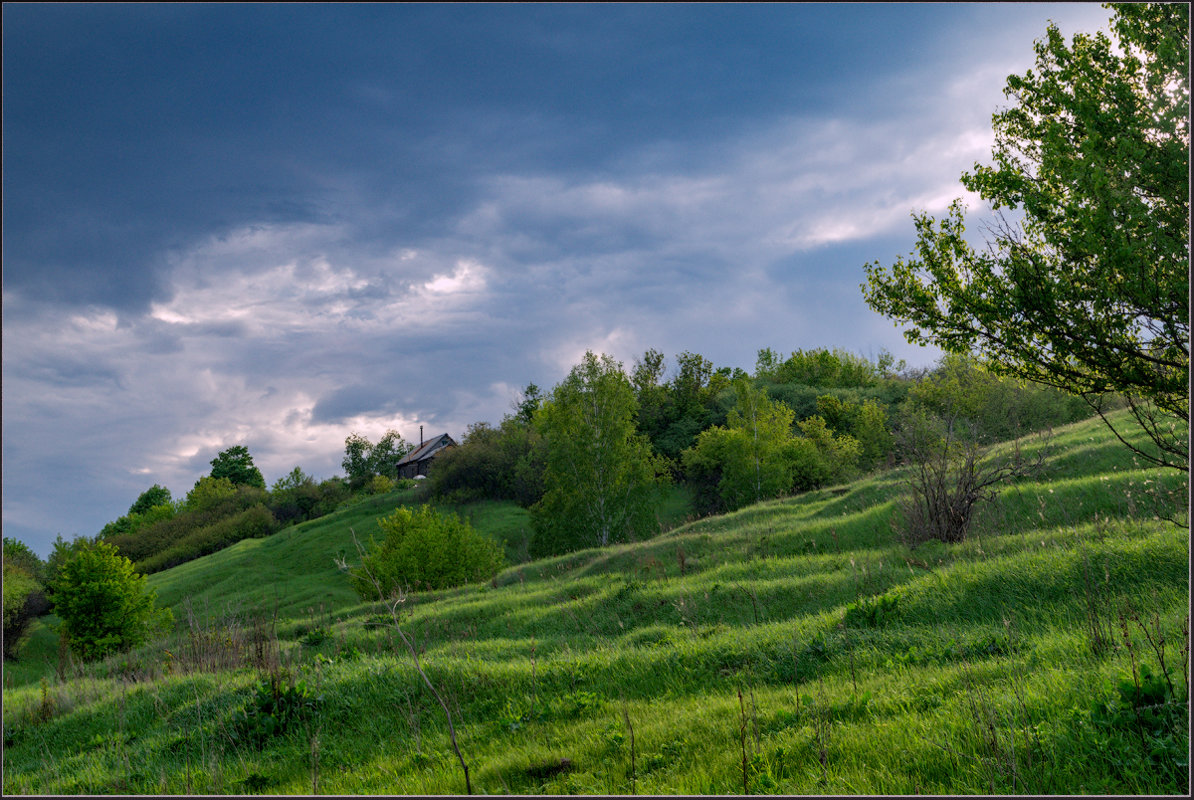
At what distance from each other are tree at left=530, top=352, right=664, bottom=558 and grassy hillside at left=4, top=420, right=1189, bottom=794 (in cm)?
1894

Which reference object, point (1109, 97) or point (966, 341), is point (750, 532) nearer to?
point (966, 341)

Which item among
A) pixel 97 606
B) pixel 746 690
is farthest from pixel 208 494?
pixel 746 690

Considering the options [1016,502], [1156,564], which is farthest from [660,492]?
[1156,564]

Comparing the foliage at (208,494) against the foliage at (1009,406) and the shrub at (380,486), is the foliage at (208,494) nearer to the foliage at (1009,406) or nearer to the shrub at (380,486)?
the shrub at (380,486)

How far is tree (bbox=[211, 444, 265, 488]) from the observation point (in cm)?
10356

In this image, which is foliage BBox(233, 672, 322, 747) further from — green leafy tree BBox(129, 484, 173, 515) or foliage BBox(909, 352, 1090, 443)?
green leafy tree BBox(129, 484, 173, 515)

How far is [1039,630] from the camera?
693 centimetres

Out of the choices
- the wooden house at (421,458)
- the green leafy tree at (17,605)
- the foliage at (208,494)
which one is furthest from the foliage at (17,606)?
the wooden house at (421,458)

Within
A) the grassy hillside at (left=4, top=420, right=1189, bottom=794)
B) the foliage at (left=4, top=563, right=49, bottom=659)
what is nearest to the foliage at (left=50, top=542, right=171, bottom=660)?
the grassy hillside at (left=4, top=420, right=1189, bottom=794)

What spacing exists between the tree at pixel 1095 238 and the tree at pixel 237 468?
363 ft

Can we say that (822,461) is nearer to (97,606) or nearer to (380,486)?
(97,606)

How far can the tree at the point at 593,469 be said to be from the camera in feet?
112

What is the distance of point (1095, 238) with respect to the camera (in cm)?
791

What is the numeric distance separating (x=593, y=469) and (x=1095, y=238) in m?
27.8
